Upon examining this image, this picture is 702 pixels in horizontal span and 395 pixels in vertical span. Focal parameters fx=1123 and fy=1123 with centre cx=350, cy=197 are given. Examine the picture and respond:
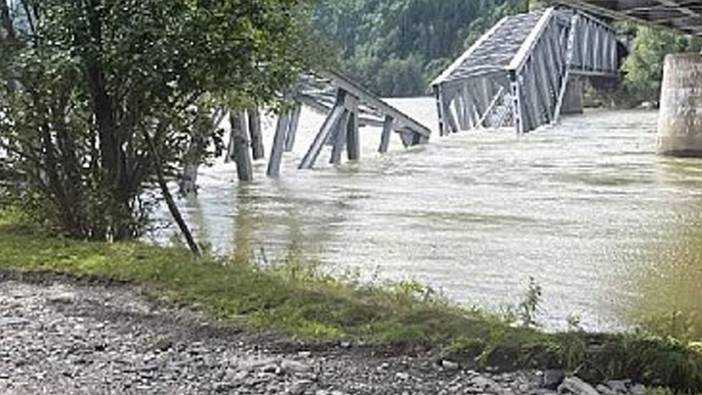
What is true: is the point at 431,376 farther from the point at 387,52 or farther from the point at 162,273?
the point at 387,52

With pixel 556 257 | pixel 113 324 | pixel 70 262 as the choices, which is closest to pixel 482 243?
pixel 556 257

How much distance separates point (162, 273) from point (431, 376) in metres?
3.69

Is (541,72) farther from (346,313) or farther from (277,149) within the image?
(346,313)

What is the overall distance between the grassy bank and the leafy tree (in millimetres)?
730

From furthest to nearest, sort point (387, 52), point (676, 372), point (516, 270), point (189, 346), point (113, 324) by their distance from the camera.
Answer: point (387, 52), point (516, 270), point (113, 324), point (189, 346), point (676, 372)

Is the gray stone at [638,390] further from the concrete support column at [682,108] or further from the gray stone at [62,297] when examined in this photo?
the concrete support column at [682,108]

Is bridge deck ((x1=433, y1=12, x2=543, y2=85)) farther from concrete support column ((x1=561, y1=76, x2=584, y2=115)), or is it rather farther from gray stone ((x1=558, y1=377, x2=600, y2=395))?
gray stone ((x1=558, y1=377, x2=600, y2=395))

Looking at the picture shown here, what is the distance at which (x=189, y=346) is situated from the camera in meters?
7.39

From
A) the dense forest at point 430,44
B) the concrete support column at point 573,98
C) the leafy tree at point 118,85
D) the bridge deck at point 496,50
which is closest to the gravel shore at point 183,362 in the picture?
the leafy tree at point 118,85

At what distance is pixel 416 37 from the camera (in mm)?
90438

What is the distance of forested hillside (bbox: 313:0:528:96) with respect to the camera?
80062 mm

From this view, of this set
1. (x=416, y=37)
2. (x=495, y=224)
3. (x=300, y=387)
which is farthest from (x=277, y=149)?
(x=416, y=37)

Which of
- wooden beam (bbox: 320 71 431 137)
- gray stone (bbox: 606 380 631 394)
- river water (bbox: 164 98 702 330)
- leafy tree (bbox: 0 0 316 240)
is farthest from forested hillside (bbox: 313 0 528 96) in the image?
gray stone (bbox: 606 380 631 394)

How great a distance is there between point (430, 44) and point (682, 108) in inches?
2076
